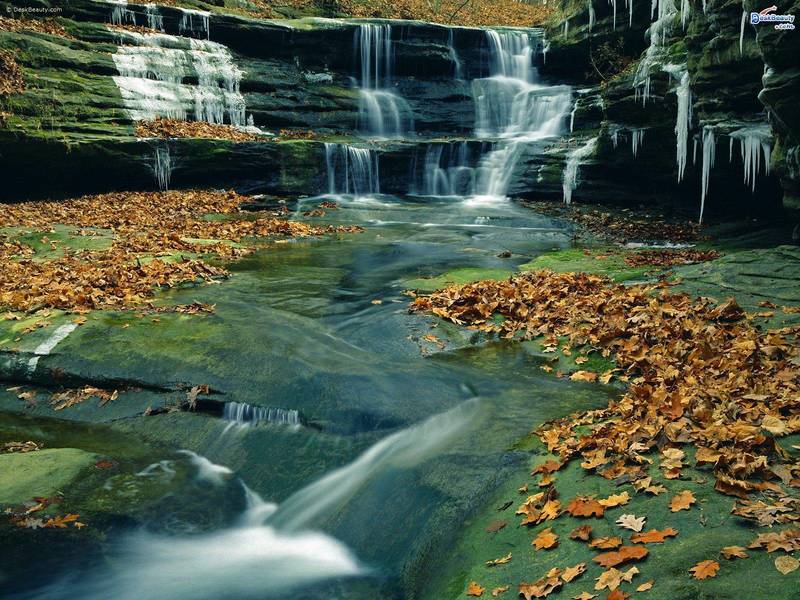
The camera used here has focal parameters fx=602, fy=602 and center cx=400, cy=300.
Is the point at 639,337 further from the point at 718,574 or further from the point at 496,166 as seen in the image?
the point at 496,166

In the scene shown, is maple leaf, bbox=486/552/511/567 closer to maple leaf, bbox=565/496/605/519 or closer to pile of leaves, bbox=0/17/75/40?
maple leaf, bbox=565/496/605/519

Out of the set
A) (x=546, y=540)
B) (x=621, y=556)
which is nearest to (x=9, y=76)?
(x=546, y=540)

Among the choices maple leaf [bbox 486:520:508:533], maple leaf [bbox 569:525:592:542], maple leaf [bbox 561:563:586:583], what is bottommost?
maple leaf [bbox 486:520:508:533]

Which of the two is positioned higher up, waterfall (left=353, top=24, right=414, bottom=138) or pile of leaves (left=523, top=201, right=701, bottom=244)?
waterfall (left=353, top=24, right=414, bottom=138)

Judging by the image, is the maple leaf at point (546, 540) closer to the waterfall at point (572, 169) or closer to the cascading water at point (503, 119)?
the waterfall at point (572, 169)

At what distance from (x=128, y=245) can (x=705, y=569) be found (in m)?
10.7

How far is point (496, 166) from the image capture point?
66.5 feet

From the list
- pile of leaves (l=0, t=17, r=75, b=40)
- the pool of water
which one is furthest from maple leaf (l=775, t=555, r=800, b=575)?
Answer: pile of leaves (l=0, t=17, r=75, b=40)

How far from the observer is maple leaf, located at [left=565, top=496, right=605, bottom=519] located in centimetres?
337

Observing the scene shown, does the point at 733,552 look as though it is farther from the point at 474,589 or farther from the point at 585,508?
the point at 474,589

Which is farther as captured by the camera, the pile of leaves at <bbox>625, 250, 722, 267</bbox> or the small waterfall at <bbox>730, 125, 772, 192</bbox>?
the small waterfall at <bbox>730, 125, 772, 192</bbox>

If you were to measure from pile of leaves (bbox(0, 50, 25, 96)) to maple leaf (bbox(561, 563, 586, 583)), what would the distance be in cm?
1938

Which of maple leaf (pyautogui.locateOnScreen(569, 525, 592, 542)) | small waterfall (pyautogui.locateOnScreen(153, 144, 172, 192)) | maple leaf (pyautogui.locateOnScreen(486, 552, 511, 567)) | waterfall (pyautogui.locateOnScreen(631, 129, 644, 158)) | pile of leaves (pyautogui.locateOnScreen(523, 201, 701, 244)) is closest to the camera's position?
maple leaf (pyautogui.locateOnScreen(569, 525, 592, 542))

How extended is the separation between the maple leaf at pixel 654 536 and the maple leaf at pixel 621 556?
67 mm
